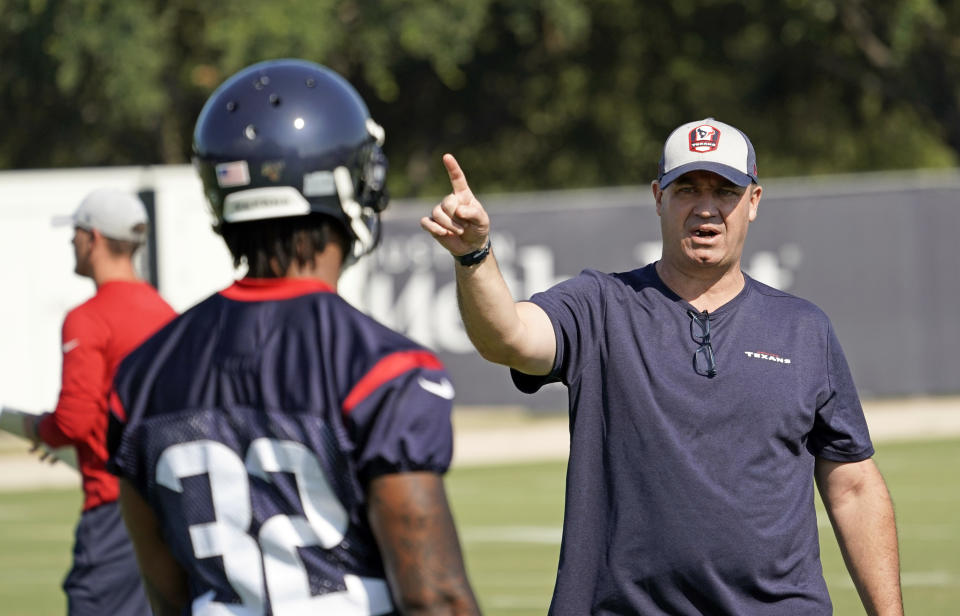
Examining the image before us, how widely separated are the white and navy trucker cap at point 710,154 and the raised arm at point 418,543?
5.99 feet

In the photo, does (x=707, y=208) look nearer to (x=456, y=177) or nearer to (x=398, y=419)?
(x=456, y=177)

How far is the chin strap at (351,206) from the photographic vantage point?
9.93ft

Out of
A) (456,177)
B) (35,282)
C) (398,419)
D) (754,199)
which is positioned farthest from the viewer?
(35,282)

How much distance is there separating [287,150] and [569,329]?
135 cm

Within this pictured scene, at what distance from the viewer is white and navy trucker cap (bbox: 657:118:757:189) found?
14.2 feet

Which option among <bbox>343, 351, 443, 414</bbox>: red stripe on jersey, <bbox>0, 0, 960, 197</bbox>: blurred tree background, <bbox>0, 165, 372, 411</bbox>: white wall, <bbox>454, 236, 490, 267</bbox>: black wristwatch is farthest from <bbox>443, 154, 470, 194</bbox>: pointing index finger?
<bbox>0, 0, 960, 197</bbox>: blurred tree background

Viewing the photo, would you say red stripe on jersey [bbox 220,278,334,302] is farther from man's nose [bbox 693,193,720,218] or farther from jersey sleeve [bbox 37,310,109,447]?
jersey sleeve [bbox 37,310,109,447]

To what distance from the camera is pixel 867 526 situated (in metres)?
4.37

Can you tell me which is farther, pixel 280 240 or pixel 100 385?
pixel 100 385

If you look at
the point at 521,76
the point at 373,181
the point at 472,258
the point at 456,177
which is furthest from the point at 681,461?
the point at 521,76

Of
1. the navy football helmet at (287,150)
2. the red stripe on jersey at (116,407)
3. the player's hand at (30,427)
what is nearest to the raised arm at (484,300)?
the navy football helmet at (287,150)

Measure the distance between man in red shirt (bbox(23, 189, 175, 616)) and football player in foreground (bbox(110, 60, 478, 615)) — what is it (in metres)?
2.73

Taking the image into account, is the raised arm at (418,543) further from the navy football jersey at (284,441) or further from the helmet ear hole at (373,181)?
the helmet ear hole at (373,181)

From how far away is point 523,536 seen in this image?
12125mm
